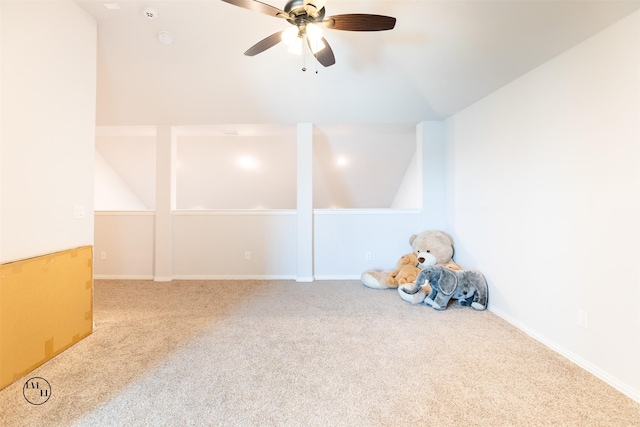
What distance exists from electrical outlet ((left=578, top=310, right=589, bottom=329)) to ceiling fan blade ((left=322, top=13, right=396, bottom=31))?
2256 mm

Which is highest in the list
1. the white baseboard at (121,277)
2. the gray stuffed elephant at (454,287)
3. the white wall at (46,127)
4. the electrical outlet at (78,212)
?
the white wall at (46,127)

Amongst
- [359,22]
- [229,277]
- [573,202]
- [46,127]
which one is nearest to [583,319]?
[573,202]

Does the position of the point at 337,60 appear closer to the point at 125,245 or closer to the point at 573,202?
the point at 573,202

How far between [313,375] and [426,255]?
86.8 inches

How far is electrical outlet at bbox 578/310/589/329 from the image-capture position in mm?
1769

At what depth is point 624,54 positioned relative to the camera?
1571 mm

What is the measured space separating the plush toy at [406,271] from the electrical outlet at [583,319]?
148 cm

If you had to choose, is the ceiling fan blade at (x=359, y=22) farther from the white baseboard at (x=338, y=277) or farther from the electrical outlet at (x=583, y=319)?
the white baseboard at (x=338, y=277)

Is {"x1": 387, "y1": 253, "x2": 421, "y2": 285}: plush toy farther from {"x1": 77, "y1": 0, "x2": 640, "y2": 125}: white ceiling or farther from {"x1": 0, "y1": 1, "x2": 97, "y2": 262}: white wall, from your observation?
{"x1": 0, "y1": 1, "x2": 97, "y2": 262}: white wall

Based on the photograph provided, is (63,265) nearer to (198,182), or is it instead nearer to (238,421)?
(238,421)

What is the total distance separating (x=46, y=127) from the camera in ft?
6.00

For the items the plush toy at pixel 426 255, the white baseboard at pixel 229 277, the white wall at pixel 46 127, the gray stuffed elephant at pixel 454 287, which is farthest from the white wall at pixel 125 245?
the gray stuffed elephant at pixel 454 287

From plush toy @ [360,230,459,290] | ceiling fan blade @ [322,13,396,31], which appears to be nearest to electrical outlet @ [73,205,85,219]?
ceiling fan blade @ [322,13,396,31]

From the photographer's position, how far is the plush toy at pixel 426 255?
10.7 ft
